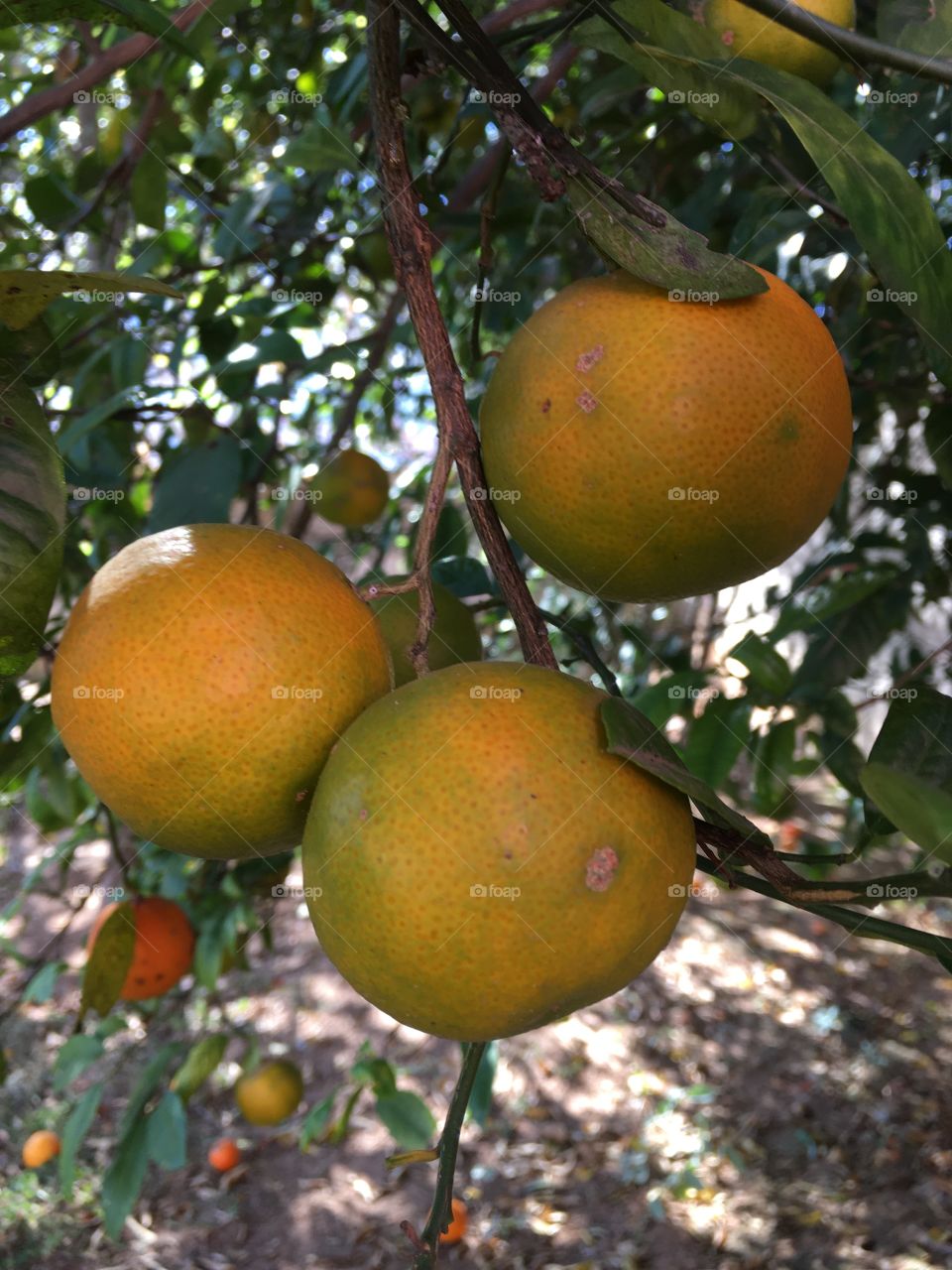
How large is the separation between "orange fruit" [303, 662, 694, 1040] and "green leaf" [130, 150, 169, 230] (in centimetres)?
138

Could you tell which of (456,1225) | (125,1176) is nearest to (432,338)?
(125,1176)

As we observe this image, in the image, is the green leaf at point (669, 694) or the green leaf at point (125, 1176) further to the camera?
the green leaf at point (125, 1176)

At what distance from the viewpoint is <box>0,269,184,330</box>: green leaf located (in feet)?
2.23

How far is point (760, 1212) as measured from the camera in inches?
114

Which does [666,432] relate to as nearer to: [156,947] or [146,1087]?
[156,947]

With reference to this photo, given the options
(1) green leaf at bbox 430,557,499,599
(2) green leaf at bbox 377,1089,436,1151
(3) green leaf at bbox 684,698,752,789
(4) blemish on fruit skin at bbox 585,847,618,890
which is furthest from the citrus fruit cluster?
(2) green leaf at bbox 377,1089,436,1151

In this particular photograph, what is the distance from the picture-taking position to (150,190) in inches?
68.7

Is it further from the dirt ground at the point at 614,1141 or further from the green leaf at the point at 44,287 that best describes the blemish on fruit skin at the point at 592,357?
the dirt ground at the point at 614,1141

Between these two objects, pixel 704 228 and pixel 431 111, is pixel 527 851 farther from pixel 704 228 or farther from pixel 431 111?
pixel 431 111

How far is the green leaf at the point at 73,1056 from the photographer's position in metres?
1.91

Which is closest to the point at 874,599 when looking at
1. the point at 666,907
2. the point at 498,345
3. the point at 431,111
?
the point at 498,345

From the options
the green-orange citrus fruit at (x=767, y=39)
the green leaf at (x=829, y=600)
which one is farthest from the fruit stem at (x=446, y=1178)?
the green-orange citrus fruit at (x=767, y=39)

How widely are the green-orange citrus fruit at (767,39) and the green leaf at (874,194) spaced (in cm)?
39

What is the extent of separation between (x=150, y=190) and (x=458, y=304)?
100 centimetres
